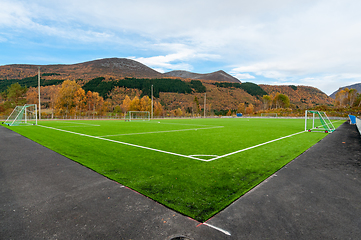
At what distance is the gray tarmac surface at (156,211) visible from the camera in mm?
2279

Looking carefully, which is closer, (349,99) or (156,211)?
(156,211)

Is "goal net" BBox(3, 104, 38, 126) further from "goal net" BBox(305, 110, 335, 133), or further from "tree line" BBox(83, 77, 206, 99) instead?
"tree line" BBox(83, 77, 206, 99)

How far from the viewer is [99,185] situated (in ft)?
12.5

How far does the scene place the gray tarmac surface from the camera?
2.28 metres

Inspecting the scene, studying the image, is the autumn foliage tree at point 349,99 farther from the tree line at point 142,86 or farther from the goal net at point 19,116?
the goal net at point 19,116

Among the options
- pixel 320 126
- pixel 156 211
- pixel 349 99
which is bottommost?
pixel 320 126

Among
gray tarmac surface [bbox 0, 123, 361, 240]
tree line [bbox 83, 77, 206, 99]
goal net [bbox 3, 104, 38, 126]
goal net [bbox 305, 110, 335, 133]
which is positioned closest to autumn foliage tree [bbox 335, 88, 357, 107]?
goal net [bbox 305, 110, 335, 133]

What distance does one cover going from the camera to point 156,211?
2.75m

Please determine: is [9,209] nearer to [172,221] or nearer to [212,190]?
Answer: [172,221]

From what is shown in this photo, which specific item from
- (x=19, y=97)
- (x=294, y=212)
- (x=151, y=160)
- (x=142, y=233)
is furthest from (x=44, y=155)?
(x=19, y=97)

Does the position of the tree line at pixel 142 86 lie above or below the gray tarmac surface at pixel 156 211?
above

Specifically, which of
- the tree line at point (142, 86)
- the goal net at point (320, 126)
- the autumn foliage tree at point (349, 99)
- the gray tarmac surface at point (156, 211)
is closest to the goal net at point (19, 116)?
the gray tarmac surface at point (156, 211)

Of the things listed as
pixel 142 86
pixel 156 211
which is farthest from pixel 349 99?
pixel 142 86

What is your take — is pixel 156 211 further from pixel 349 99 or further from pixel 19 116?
pixel 349 99
